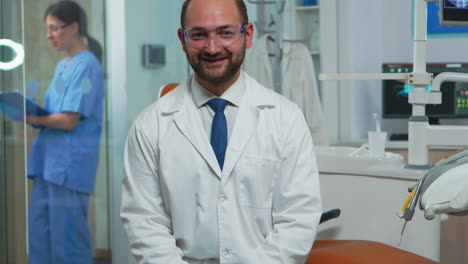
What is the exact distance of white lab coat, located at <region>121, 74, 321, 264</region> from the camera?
4.70ft

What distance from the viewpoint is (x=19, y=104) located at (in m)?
2.53

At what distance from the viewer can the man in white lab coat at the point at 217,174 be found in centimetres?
144

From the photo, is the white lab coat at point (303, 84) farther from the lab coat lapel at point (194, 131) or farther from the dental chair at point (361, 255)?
the lab coat lapel at point (194, 131)

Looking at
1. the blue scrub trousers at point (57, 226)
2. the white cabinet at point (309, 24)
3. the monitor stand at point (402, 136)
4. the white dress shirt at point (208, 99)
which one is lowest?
the blue scrub trousers at point (57, 226)

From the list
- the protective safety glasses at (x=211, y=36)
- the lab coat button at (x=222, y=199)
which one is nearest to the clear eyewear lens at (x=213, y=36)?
the protective safety glasses at (x=211, y=36)

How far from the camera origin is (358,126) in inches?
179

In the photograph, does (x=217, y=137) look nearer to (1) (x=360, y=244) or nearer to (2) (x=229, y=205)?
(2) (x=229, y=205)

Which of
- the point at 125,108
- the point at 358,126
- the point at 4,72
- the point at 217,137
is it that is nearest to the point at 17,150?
the point at 4,72

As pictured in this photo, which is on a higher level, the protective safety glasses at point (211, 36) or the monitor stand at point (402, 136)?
the protective safety glasses at point (211, 36)

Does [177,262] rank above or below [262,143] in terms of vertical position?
below

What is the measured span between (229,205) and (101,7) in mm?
1549

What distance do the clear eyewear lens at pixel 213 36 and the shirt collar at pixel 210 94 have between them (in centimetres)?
13

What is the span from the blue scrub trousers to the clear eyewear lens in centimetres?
139

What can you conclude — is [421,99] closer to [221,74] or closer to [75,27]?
[221,74]
